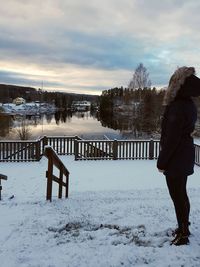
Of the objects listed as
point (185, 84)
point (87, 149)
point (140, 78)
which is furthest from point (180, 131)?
point (140, 78)

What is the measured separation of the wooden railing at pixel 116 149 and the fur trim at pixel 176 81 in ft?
38.7

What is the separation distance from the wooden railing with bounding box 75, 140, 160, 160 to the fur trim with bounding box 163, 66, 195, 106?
464 inches

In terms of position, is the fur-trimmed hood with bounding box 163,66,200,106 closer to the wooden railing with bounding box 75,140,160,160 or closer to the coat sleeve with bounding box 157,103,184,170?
the coat sleeve with bounding box 157,103,184,170

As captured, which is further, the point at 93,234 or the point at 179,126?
the point at 93,234

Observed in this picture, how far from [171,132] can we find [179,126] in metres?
0.10

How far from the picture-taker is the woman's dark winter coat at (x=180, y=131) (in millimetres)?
3469

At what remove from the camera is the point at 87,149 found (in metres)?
15.6

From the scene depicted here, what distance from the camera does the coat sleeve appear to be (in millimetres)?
3457

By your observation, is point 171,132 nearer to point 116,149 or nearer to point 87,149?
point 116,149

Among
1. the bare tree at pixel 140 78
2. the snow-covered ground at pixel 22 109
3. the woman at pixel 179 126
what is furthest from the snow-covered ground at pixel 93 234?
the snow-covered ground at pixel 22 109

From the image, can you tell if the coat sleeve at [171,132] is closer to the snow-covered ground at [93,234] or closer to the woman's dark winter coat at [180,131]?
the woman's dark winter coat at [180,131]

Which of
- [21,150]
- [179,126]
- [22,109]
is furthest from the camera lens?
[22,109]

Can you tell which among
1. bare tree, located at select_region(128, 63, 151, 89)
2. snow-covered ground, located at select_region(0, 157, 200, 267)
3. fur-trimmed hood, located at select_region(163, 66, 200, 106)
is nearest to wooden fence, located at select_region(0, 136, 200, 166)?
snow-covered ground, located at select_region(0, 157, 200, 267)

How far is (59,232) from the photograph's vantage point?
4.32 meters
